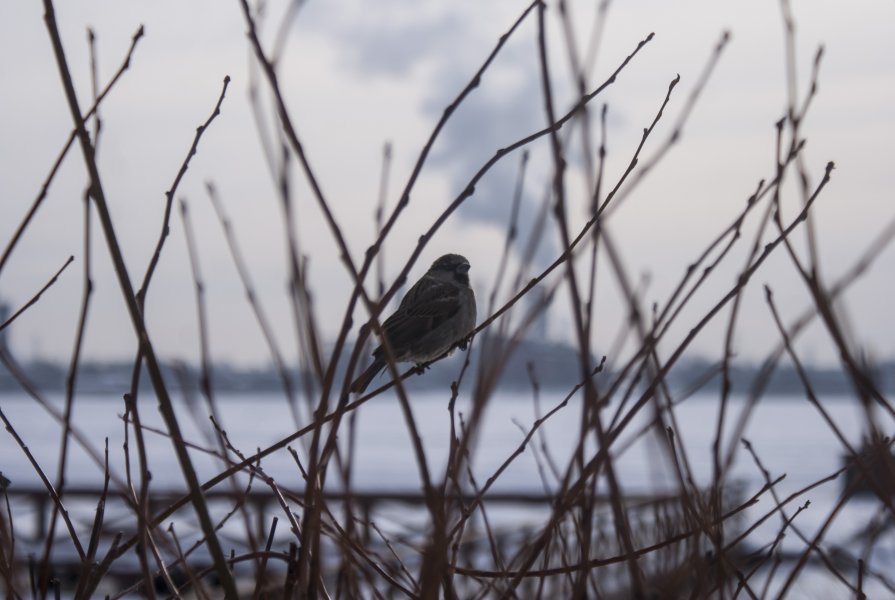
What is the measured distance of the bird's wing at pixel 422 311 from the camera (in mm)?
5039

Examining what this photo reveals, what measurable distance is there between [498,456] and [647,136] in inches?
2190

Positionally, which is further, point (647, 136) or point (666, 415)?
point (666, 415)

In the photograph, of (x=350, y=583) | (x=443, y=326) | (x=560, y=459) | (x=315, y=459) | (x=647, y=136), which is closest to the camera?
(x=315, y=459)

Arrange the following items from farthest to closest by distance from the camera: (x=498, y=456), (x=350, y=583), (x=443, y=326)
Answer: (x=498, y=456) → (x=443, y=326) → (x=350, y=583)

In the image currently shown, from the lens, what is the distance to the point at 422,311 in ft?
16.9

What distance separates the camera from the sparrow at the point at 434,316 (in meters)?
5.02

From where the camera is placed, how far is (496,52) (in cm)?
135

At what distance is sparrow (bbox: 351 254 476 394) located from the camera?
16.5 ft

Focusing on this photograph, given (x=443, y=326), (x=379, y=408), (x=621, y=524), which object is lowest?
(x=621, y=524)

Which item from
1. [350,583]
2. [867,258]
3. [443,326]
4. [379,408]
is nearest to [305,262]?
[350,583]

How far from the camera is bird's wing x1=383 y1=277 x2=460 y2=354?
5.04 m

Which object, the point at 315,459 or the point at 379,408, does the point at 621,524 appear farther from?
the point at 379,408

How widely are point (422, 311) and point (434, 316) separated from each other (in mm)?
80

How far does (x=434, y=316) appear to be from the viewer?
16.7ft
